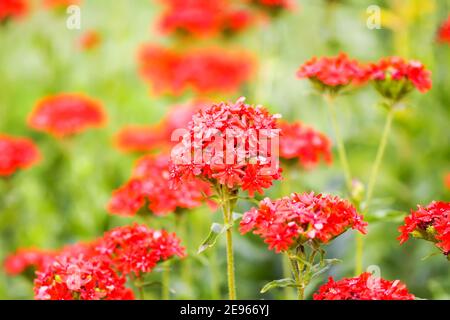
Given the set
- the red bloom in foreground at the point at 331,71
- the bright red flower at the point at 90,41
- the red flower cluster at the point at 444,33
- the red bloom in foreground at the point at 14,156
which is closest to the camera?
the red bloom in foreground at the point at 331,71

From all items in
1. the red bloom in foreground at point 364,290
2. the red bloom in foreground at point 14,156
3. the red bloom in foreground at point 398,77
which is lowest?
the red bloom in foreground at point 364,290

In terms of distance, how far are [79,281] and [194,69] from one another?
1.88 m

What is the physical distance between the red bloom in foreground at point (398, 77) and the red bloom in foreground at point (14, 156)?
1233mm

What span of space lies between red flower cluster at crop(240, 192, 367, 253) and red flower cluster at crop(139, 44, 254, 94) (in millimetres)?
1894

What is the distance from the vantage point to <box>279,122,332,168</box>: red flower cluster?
1739 mm

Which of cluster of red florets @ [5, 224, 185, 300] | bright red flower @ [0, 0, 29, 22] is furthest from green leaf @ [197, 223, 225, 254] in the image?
bright red flower @ [0, 0, 29, 22]

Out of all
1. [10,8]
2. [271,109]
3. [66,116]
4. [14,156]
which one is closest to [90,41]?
[10,8]

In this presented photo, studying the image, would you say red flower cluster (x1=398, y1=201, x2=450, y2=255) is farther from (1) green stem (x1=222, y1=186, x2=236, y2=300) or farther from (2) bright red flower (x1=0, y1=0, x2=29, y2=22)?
(2) bright red flower (x1=0, y1=0, x2=29, y2=22)

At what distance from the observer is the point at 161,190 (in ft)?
5.31

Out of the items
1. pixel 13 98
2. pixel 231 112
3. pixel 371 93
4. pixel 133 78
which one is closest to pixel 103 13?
pixel 133 78

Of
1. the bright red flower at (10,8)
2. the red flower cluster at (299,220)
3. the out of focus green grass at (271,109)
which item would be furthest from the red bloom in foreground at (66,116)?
the red flower cluster at (299,220)

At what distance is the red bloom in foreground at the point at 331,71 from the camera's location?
1.55 m

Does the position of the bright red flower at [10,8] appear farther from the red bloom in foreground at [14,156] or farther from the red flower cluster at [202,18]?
the red bloom in foreground at [14,156]
